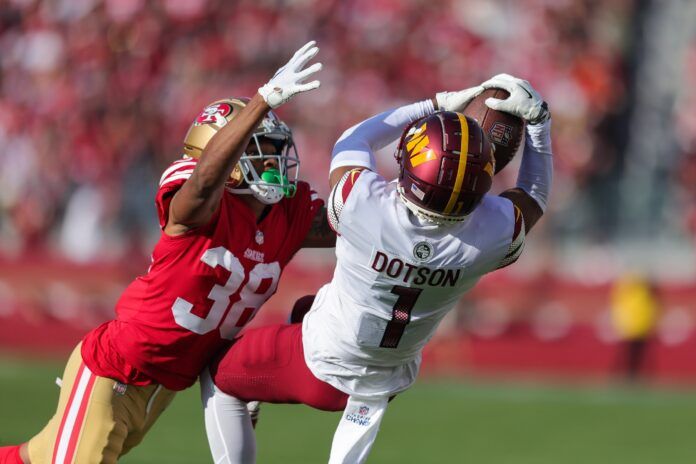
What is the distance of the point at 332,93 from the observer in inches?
492

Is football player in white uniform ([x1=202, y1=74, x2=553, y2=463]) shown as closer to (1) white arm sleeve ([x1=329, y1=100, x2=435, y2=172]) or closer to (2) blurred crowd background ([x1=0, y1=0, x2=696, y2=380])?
(1) white arm sleeve ([x1=329, y1=100, x2=435, y2=172])

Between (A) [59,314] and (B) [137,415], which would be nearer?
(B) [137,415]

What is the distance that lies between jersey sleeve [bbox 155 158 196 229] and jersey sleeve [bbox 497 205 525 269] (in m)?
1.22

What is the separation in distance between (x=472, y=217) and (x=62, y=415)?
1.80 metres

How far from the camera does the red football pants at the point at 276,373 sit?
4.57 m

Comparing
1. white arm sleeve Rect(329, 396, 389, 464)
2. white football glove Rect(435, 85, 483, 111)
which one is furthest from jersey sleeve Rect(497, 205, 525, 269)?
white arm sleeve Rect(329, 396, 389, 464)

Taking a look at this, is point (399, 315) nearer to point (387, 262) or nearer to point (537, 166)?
point (387, 262)

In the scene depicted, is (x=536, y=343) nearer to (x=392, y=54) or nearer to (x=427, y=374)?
(x=427, y=374)

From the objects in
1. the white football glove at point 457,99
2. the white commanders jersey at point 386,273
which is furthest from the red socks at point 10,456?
the white football glove at point 457,99

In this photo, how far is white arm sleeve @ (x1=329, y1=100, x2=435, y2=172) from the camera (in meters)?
4.39

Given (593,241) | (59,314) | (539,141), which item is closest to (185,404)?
(59,314)

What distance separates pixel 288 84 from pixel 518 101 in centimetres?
89

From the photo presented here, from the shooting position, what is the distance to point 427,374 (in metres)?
11.6

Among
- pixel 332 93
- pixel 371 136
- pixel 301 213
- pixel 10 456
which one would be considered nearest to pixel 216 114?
pixel 301 213
